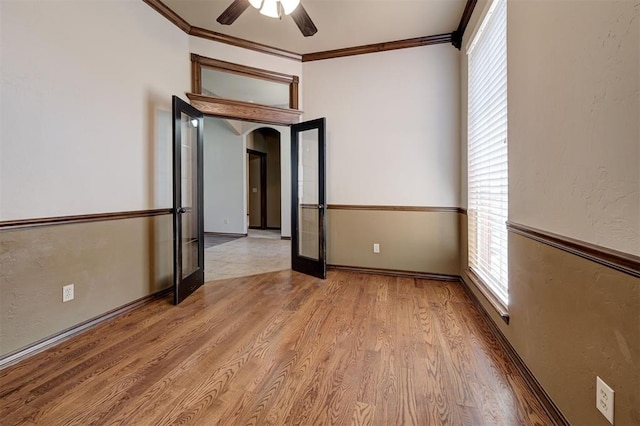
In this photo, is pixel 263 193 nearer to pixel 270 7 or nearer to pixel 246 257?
pixel 246 257

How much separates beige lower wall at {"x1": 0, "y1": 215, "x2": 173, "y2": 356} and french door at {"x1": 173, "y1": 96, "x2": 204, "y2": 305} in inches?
10.6

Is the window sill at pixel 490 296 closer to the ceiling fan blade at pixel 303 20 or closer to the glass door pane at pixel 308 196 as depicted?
the glass door pane at pixel 308 196

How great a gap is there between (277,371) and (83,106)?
7.61 ft

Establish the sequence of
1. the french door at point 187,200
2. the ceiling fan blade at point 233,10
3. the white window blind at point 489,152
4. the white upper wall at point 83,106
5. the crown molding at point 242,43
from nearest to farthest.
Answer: the white upper wall at point 83,106 < the white window blind at point 489,152 < the ceiling fan blade at point 233,10 < the french door at point 187,200 < the crown molding at point 242,43

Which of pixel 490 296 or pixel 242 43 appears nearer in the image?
pixel 490 296

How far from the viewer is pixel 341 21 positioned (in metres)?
3.13

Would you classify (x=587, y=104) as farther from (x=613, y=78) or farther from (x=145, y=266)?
(x=145, y=266)

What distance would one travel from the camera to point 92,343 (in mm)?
2051

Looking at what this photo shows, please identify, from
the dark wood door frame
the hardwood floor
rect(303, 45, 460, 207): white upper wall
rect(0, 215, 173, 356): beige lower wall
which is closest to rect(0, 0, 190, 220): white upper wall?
rect(0, 215, 173, 356): beige lower wall

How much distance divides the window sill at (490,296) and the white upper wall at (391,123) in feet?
3.15

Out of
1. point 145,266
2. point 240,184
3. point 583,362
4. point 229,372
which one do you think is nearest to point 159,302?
point 145,266

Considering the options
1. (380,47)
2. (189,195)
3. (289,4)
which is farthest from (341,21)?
(189,195)

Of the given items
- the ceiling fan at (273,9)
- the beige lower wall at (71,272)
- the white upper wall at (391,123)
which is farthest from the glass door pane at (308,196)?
the beige lower wall at (71,272)

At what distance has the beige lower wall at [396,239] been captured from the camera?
350 cm
